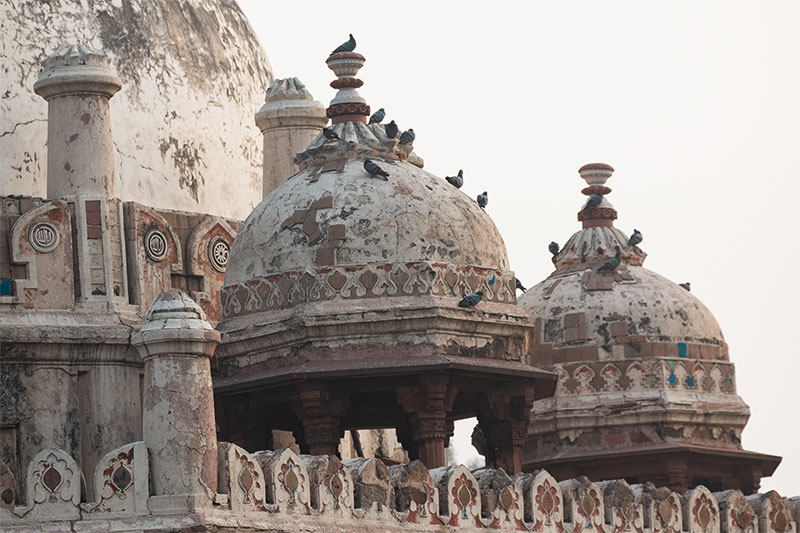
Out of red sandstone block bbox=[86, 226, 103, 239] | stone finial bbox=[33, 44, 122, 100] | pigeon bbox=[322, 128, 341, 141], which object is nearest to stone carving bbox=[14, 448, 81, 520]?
red sandstone block bbox=[86, 226, 103, 239]

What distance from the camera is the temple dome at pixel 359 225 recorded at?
18.5 metres

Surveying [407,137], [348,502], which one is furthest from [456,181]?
[348,502]

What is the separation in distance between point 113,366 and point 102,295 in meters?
0.64

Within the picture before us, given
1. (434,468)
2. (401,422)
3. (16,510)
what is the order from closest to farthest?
(16,510) → (434,468) → (401,422)

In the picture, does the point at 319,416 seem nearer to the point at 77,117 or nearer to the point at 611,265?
the point at 77,117

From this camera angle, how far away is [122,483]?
14.5 metres

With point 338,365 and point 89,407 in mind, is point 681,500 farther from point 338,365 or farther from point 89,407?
point 89,407

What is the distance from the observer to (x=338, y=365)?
18.0 meters

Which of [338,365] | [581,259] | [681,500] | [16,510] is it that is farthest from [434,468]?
[581,259]

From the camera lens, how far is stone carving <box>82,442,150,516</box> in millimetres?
14422

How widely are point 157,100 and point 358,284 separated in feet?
11.8

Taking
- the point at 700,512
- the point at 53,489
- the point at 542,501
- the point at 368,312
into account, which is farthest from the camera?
the point at 700,512

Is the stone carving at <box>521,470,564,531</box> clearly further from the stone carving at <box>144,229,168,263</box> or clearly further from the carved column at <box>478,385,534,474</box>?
the stone carving at <box>144,229,168,263</box>

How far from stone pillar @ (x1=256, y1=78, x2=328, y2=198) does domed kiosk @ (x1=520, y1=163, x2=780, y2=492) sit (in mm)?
3870
